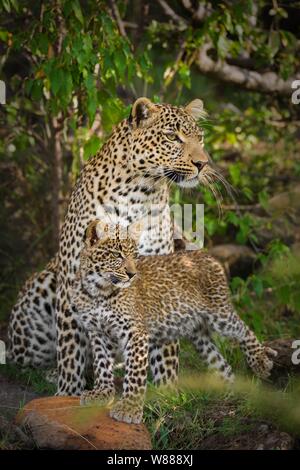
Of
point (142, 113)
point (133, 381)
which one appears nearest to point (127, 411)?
point (133, 381)

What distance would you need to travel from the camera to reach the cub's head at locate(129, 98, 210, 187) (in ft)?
25.3

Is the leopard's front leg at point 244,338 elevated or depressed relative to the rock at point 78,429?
elevated

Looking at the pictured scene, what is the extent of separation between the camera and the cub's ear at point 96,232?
738 centimetres

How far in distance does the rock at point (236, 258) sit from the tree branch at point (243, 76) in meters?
2.06

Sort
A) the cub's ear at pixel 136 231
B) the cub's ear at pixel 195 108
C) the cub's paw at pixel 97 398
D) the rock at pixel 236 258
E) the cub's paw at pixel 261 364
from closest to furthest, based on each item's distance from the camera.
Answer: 1. the cub's paw at pixel 97 398
2. the cub's ear at pixel 136 231
3. the cub's paw at pixel 261 364
4. the cub's ear at pixel 195 108
5. the rock at pixel 236 258

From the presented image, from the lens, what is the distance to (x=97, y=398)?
7027 mm

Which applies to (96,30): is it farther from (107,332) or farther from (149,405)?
(149,405)

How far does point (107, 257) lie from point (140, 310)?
0.55m

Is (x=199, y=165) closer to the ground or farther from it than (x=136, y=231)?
farther from it

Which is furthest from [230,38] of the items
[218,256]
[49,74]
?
[49,74]

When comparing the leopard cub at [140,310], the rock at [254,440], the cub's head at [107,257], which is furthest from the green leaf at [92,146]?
the rock at [254,440]

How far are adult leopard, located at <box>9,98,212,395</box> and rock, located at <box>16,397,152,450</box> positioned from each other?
1.24 metres

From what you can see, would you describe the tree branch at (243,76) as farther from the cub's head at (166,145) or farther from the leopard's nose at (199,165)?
the leopard's nose at (199,165)

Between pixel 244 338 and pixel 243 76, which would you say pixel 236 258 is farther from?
pixel 244 338
